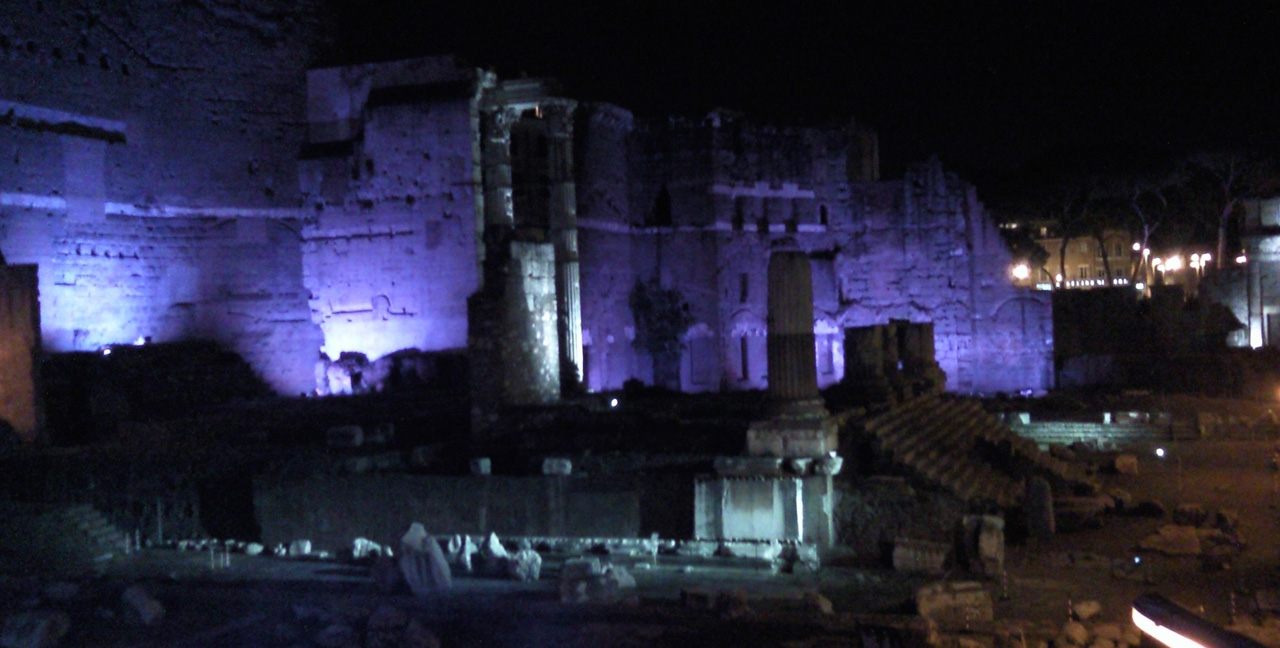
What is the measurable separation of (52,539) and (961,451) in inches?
504

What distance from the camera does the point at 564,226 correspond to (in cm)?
2239

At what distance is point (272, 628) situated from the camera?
319 inches

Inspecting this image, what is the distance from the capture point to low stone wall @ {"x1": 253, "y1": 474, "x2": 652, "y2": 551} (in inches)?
488

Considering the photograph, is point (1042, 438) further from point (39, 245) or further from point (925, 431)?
point (39, 245)

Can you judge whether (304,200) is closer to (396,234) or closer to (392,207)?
(392,207)

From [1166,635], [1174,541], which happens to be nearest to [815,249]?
[1174,541]

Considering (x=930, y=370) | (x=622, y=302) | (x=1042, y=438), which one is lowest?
(x=1042, y=438)

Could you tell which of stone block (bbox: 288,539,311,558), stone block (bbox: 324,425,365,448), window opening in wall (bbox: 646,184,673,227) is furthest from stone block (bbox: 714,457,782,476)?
window opening in wall (bbox: 646,184,673,227)

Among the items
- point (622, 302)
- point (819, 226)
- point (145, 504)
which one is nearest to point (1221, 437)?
point (819, 226)

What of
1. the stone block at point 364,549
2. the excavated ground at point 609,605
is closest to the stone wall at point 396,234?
the stone block at point 364,549

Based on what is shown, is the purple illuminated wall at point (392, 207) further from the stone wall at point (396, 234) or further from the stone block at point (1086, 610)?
the stone block at point (1086, 610)

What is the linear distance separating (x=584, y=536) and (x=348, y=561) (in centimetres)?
275

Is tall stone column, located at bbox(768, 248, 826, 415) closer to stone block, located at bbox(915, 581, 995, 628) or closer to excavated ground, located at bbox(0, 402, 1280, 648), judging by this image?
excavated ground, located at bbox(0, 402, 1280, 648)

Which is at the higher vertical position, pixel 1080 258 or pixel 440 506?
pixel 1080 258
